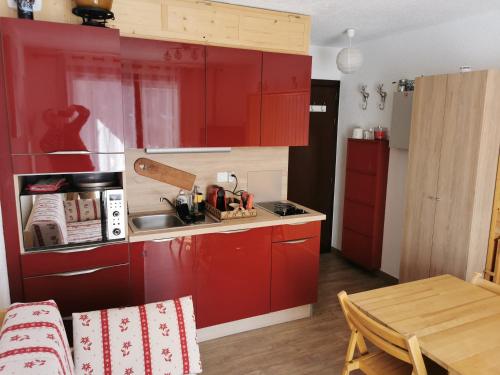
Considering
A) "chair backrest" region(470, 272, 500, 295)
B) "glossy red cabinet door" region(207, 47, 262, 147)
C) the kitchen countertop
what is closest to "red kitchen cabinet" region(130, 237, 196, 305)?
the kitchen countertop

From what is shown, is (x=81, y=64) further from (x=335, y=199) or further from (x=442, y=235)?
(x=335, y=199)

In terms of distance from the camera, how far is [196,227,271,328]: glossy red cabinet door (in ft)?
9.43

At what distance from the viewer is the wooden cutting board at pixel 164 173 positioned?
308 cm

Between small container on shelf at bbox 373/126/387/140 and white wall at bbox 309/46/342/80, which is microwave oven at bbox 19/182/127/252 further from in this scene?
white wall at bbox 309/46/342/80

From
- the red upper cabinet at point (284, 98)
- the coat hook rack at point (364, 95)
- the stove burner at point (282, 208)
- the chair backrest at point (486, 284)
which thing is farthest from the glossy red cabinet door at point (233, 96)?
the chair backrest at point (486, 284)

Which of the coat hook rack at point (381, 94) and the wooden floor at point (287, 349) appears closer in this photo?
the wooden floor at point (287, 349)

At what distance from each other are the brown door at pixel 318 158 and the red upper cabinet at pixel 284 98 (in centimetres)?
122

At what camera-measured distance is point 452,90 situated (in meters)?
2.86

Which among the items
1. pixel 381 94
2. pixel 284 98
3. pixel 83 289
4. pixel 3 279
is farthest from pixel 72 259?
pixel 381 94

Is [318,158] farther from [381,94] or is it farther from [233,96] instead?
[233,96]

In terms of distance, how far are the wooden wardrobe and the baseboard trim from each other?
103 centimetres

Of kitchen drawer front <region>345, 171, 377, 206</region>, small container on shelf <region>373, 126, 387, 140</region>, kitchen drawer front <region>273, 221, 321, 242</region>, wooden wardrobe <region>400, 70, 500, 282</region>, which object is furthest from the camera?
kitchen drawer front <region>345, 171, 377, 206</region>

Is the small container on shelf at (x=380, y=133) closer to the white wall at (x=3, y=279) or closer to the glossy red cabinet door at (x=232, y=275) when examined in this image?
the glossy red cabinet door at (x=232, y=275)

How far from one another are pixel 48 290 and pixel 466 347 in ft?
7.55
